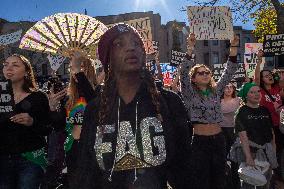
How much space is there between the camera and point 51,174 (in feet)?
23.2

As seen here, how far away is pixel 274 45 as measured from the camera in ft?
38.3

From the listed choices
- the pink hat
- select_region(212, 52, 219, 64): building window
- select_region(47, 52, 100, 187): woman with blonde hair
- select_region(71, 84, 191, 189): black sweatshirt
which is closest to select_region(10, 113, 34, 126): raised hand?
select_region(47, 52, 100, 187): woman with blonde hair

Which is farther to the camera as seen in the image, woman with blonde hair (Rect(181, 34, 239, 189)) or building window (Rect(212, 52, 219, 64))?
building window (Rect(212, 52, 219, 64))

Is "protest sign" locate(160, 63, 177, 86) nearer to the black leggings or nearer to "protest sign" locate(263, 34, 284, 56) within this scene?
"protest sign" locate(263, 34, 284, 56)

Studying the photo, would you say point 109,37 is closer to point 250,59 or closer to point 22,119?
point 22,119

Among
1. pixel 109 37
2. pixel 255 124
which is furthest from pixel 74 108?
pixel 109 37

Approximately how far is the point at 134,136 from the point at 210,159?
3.11m

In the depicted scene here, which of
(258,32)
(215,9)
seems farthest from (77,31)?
(258,32)

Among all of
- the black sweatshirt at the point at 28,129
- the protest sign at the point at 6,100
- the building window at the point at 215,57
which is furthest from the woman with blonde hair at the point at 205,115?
the building window at the point at 215,57

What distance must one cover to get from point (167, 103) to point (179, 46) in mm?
56478

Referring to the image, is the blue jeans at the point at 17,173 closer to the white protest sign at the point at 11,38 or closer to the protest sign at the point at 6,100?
the protest sign at the point at 6,100

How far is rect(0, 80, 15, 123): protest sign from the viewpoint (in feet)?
14.8

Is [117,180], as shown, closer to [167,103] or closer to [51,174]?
[167,103]

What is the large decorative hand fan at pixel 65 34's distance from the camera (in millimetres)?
5470
